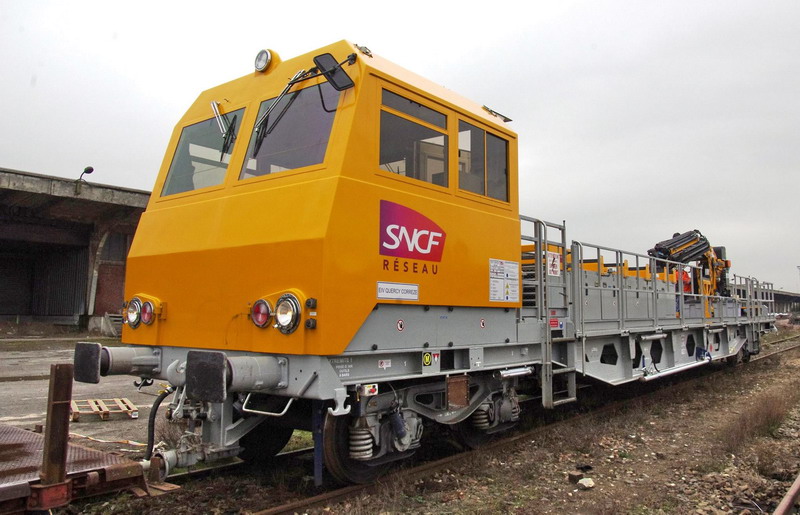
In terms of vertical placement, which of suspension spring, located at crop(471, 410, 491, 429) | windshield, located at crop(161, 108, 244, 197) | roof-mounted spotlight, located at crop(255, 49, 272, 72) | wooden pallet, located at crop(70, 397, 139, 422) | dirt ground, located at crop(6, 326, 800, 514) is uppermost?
roof-mounted spotlight, located at crop(255, 49, 272, 72)

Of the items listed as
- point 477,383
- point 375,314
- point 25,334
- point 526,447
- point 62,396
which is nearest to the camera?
point 62,396

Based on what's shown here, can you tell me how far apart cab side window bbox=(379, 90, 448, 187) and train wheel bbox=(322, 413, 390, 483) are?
2075mm

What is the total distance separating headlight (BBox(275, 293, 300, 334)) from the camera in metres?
4.18

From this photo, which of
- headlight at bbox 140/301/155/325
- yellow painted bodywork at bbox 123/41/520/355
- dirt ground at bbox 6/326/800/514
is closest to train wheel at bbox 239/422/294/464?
dirt ground at bbox 6/326/800/514

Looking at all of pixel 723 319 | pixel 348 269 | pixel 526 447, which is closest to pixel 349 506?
pixel 348 269

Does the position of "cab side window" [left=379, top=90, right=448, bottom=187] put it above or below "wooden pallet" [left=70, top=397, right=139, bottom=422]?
above

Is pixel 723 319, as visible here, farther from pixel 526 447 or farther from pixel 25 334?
pixel 25 334

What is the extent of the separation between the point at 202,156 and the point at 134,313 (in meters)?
1.60

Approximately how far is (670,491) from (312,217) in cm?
395

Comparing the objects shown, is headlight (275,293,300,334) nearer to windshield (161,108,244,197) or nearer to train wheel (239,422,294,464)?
windshield (161,108,244,197)

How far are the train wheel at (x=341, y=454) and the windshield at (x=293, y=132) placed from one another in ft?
6.79

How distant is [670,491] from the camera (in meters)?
5.23

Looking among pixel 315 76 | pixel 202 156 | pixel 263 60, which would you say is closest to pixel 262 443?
pixel 202 156

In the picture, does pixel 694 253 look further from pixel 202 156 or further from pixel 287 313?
pixel 287 313
